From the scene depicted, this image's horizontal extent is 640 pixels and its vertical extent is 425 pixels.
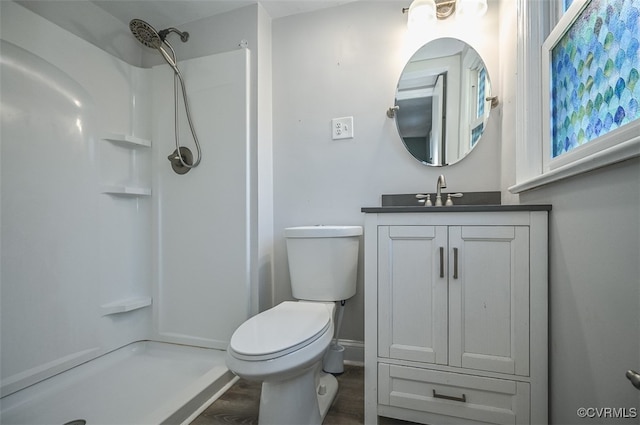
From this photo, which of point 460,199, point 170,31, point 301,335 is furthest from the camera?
point 170,31

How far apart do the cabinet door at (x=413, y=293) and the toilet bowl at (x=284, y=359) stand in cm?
25

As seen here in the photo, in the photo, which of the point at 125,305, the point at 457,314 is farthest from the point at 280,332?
the point at 125,305

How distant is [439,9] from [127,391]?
2.44 m

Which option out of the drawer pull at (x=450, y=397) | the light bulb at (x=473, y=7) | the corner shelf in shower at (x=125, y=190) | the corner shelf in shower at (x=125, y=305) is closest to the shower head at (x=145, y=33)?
the corner shelf in shower at (x=125, y=190)

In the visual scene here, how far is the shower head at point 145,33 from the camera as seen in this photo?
1403mm

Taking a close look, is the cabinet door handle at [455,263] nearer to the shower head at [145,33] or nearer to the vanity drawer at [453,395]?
the vanity drawer at [453,395]

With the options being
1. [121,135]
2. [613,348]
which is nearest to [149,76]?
[121,135]

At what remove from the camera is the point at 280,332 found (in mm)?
977

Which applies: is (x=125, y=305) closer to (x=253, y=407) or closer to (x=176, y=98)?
(x=253, y=407)

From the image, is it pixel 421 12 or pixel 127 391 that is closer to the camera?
pixel 127 391

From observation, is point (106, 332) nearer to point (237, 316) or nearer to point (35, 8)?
point (237, 316)

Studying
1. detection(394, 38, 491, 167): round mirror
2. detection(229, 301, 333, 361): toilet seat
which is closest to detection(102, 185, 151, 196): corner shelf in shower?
detection(229, 301, 333, 361): toilet seat

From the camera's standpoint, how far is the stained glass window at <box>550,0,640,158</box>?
0.66m

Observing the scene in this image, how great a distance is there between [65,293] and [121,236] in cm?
38
